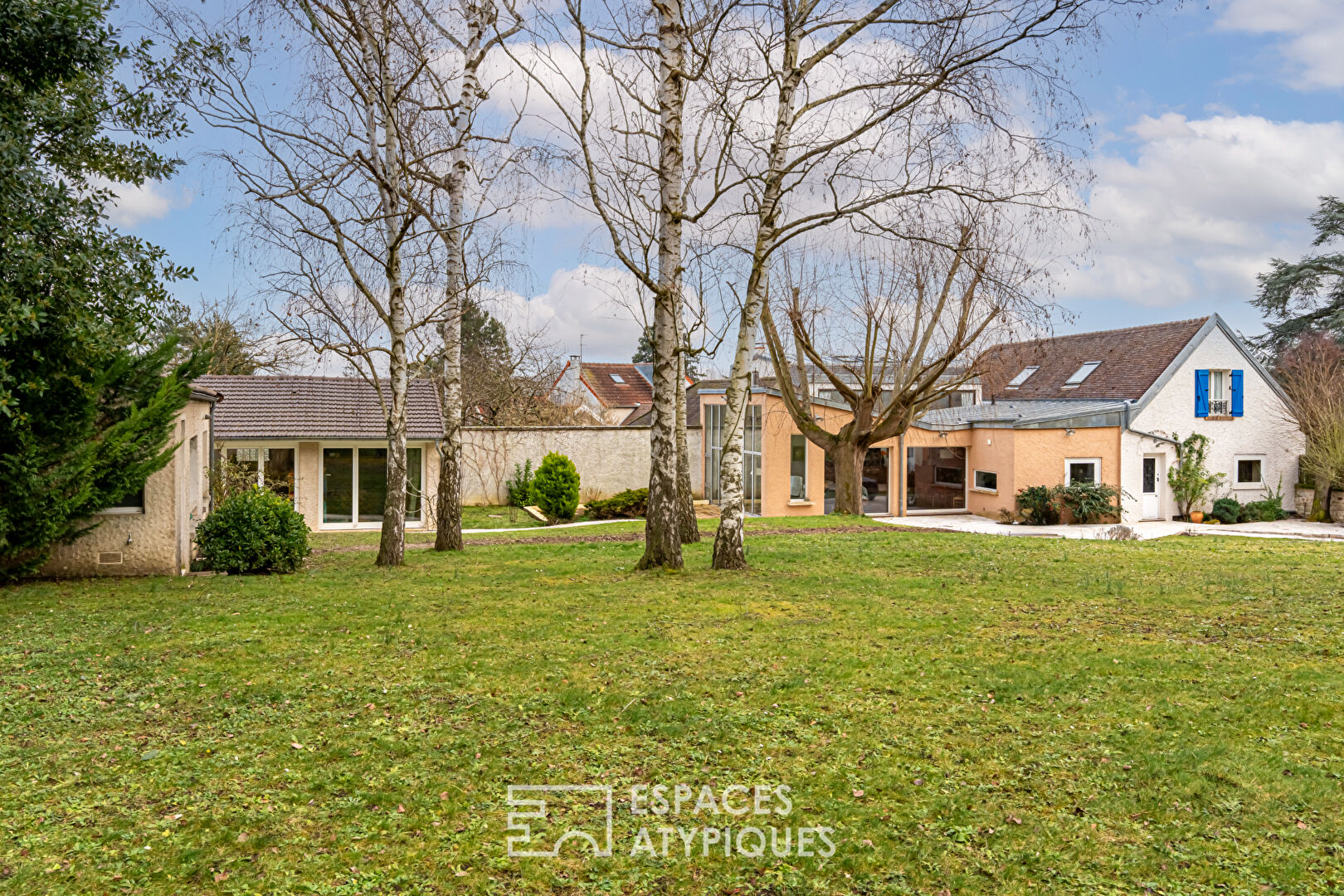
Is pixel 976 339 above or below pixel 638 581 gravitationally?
above

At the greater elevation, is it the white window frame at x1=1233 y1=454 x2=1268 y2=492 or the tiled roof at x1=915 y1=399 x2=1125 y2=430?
the tiled roof at x1=915 y1=399 x2=1125 y2=430

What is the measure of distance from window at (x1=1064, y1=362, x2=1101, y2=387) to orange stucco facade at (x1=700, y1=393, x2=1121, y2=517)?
5.22 meters

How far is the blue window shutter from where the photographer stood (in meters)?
27.5

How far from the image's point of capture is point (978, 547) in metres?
15.1

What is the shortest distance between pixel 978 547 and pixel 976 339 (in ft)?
28.7

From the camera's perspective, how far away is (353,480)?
23641 millimetres

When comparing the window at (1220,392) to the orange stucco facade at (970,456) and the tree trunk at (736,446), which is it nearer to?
the orange stucco facade at (970,456)

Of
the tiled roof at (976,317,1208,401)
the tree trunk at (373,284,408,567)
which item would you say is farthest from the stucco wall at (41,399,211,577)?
the tiled roof at (976,317,1208,401)

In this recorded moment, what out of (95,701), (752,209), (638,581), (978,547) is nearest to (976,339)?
(978,547)

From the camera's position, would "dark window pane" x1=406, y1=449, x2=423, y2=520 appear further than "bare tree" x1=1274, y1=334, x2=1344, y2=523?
No

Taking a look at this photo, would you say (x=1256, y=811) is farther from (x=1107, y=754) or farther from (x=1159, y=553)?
(x=1159, y=553)

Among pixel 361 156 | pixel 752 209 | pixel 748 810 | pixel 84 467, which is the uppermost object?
pixel 361 156

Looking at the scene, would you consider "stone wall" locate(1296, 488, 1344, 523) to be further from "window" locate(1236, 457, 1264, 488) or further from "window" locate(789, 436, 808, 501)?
"window" locate(789, 436, 808, 501)

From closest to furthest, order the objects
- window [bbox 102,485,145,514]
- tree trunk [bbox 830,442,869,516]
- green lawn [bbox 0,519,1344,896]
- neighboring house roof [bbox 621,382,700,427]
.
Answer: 1. green lawn [bbox 0,519,1344,896]
2. window [bbox 102,485,145,514]
3. tree trunk [bbox 830,442,869,516]
4. neighboring house roof [bbox 621,382,700,427]
